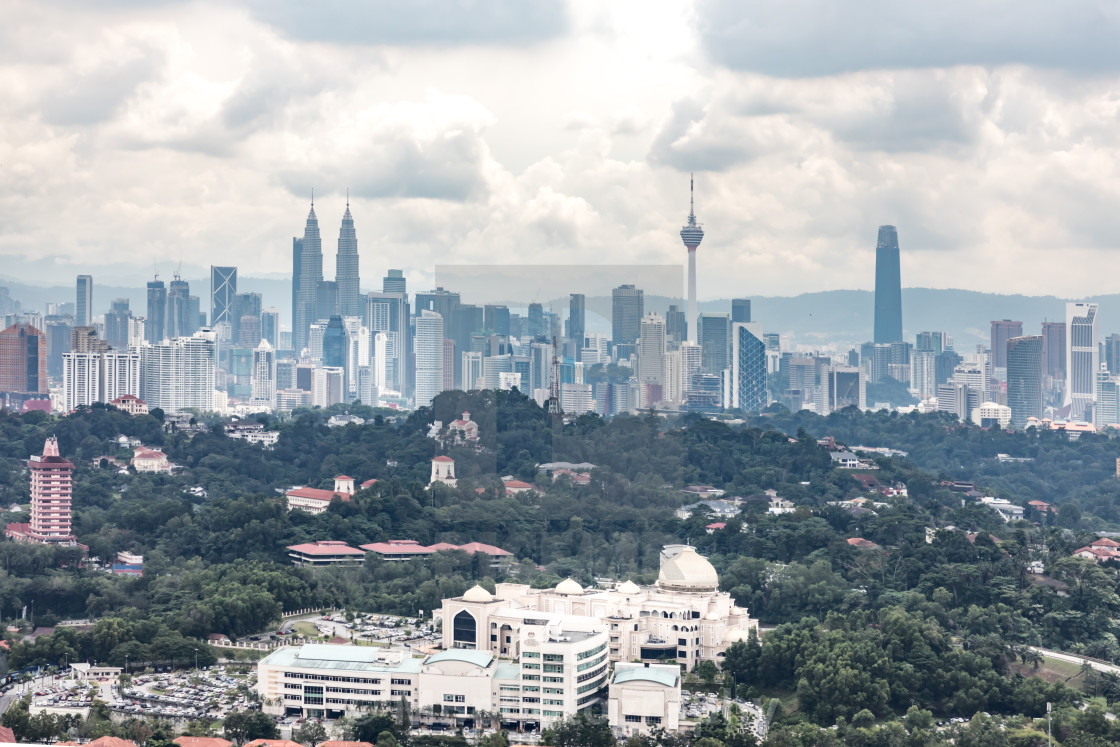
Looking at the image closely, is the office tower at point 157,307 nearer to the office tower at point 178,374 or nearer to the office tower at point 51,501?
the office tower at point 178,374

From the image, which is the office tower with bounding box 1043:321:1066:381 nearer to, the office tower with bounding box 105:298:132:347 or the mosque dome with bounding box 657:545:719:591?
the office tower with bounding box 105:298:132:347

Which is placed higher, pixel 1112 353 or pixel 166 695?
pixel 1112 353

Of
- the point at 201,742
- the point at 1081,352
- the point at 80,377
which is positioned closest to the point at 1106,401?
the point at 1081,352

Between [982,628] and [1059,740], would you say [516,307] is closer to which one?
[982,628]

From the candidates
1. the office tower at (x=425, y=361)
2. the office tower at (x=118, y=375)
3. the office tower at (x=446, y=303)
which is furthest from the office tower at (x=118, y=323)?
the office tower at (x=446, y=303)

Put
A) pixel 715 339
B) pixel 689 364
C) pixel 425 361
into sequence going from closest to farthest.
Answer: pixel 689 364 < pixel 425 361 < pixel 715 339

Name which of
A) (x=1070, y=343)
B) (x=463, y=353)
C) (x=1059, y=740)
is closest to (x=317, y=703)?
(x=1059, y=740)

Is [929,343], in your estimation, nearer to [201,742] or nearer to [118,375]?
[118,375]
